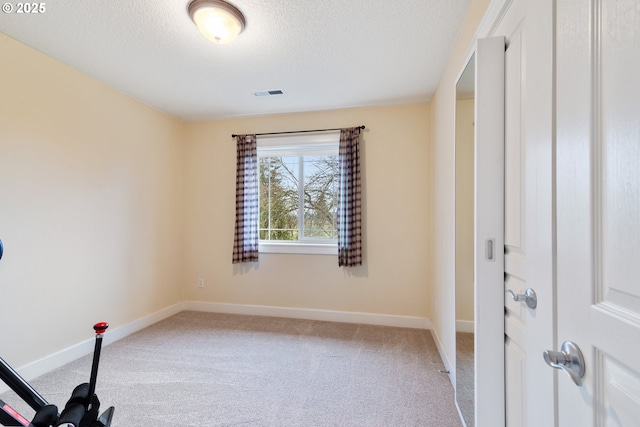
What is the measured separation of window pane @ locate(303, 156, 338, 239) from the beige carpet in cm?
119

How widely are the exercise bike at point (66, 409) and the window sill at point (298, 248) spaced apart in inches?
93.3

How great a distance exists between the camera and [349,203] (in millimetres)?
3186

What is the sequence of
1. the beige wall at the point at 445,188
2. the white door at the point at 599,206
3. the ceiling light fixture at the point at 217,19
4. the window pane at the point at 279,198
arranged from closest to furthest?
the white door at the point at 599,206 → the ceiling light fixture at the point at 217,19 → the beige wall at the point at 445,188 → the window pane at the point at 279,198

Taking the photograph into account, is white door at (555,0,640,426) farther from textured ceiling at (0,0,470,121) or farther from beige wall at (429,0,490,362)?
textured ceiling at (0,0,470,121)

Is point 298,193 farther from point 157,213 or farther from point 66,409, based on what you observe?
point 66,409

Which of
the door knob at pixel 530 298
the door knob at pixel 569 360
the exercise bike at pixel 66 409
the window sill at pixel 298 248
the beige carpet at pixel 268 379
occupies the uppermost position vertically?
the door knob at pixel 530 298

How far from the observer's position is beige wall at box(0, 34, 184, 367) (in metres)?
2.01

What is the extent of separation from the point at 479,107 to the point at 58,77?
316 cm

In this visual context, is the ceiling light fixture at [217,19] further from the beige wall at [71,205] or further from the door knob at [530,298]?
the door knob at [530,298]

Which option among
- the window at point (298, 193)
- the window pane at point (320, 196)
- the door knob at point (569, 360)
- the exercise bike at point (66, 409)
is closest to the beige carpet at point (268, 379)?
the exercise bike at point (66, 409)

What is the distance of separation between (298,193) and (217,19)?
6.94 feet

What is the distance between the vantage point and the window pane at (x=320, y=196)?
346cm

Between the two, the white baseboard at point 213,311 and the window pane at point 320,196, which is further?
the window pane at point 320,196

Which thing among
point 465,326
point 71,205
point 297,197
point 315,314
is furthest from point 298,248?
point 71,205
